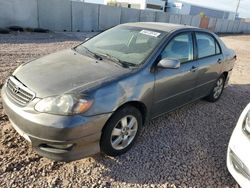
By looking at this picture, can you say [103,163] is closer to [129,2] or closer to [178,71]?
[178,71]

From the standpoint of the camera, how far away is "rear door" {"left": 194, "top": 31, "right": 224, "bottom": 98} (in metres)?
4.20

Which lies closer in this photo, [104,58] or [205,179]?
[205,179]

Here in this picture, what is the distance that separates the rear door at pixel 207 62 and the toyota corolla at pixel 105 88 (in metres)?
0.02

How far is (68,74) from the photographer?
2.89 meters

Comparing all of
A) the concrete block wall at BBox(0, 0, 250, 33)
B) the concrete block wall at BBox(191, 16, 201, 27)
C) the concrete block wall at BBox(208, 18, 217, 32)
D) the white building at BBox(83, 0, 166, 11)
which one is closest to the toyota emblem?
the concrete block wall at BBox(0, 0, 250, 33)

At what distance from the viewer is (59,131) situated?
2.39m

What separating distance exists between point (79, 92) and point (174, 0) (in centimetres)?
5943

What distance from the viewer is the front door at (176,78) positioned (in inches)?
132

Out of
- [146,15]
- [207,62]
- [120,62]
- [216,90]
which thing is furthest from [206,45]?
[146,15]

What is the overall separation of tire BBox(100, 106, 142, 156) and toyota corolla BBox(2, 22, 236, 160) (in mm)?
11

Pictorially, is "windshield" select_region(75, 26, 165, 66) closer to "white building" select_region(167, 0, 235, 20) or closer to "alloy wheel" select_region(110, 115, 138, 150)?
"alloy wheel" select_region(110, 115, 138, 150)

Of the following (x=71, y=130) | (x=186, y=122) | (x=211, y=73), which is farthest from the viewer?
(x=211, y=73)

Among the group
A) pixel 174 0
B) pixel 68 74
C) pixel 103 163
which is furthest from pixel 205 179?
pixel 174 0

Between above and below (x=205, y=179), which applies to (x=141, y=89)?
above
